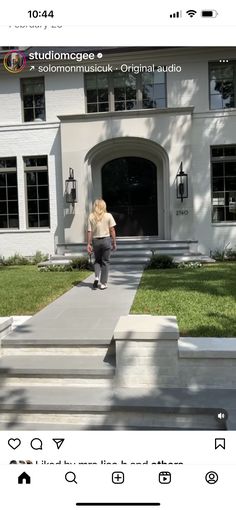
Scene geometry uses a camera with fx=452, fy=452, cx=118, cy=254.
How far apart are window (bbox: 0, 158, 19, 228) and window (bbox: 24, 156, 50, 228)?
47 cm

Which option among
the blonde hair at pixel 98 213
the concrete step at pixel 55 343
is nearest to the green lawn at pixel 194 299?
the concrete step at pixel 55 343

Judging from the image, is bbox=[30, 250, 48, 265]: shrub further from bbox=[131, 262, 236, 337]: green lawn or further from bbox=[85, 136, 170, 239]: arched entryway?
bbox=[131, 262, 236, 337]: green lawn

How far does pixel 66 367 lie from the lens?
13.8 feet

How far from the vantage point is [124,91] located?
14.4m

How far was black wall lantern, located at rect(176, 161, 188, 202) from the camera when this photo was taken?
1379 cm

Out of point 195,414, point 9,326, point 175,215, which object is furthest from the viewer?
point 175,215

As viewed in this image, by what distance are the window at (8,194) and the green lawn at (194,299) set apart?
695cm

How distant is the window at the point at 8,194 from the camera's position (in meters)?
15.3

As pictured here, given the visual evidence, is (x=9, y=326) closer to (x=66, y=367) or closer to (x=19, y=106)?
(x=66, y=367)
